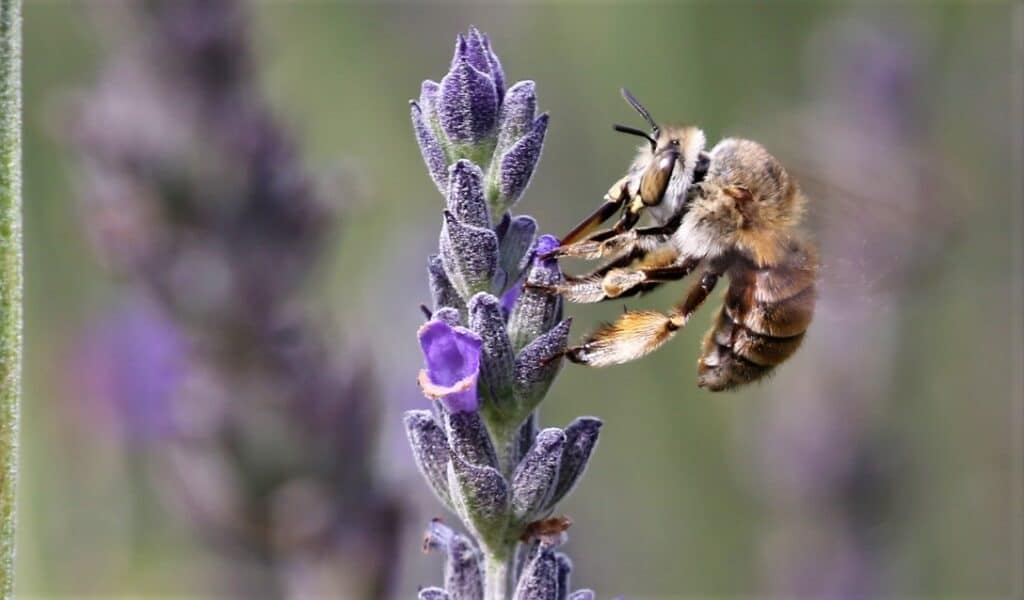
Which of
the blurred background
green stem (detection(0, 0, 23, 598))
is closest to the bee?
the blurred background

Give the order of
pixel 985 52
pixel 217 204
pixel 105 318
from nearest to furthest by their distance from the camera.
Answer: pixel 217 204
pixel 105 318
pixel 985 52

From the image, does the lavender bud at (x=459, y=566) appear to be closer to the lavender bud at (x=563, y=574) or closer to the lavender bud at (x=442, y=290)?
the lavender bud at (x=563, y=574)

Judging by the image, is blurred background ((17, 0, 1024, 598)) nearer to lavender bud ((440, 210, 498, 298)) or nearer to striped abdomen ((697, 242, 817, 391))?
striped abdomen ((697, 242, 817, 391))

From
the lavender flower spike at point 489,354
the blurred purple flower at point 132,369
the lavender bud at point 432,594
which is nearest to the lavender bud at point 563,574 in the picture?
the lavender flower spike at point 489,354

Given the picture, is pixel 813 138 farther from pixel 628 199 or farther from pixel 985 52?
pixel 628 199

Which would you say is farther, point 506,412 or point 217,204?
point 217,204

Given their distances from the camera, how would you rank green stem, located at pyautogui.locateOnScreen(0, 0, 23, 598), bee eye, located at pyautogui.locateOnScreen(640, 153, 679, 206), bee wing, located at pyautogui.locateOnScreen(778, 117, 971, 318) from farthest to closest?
1. bee wing, located at pyautogui.locateOnScreen(778, 117, 971, 318)
2. bee eye, located at pyautogui.locateOnScreen(640, 153, 679, 206)
3. green stem, located at pyautogui.locateOnScreen(0, 0, 23, 598)

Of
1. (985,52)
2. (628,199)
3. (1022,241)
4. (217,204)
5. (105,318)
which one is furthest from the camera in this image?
(985,52)

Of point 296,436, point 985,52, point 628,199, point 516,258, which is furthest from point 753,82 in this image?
point 516,258
